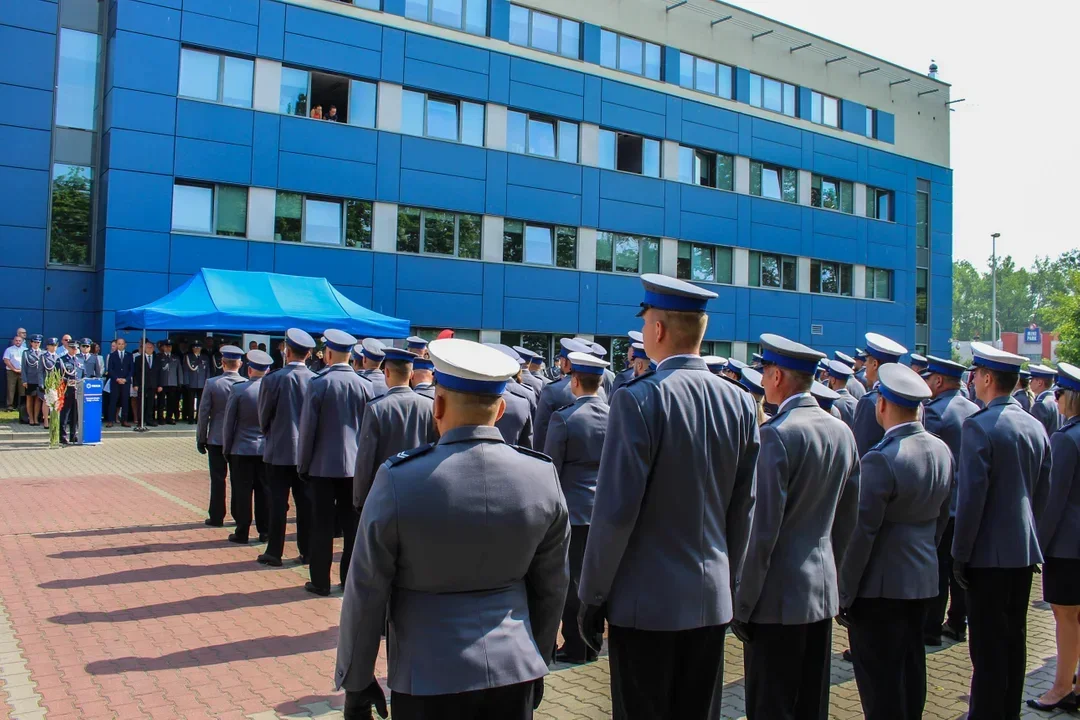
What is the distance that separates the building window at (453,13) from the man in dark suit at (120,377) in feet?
42.7

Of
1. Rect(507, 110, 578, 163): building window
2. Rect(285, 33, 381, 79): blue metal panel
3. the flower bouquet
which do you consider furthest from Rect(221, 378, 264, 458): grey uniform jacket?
Rect(507, 110, 578, 163): building window

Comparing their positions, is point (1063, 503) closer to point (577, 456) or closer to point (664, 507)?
point (577, 456)

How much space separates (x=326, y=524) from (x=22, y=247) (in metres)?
19.0

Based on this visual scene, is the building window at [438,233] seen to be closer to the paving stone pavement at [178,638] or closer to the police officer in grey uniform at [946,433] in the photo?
the paving stone pavement at [178,638]

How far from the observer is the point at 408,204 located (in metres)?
26.1

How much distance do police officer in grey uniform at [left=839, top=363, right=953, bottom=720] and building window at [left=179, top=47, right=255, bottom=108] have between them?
73.5ft

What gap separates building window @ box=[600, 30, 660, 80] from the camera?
3055 cm

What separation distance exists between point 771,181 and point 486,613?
114 ft

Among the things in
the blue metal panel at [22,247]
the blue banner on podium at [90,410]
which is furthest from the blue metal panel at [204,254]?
the blue banner on podium at [90,410]

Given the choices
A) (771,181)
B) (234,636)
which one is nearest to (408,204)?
(771,181)

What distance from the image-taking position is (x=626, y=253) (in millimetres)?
31094

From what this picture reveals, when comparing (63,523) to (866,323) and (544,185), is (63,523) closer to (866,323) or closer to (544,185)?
(544,185)

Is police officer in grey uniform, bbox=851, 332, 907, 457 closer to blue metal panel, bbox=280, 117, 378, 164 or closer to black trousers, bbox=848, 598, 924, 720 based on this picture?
black trousers, bbox=848, 598, 924, 720

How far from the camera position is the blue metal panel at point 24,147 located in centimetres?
2217
